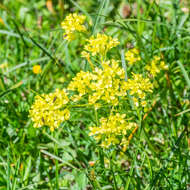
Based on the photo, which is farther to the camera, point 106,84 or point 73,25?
point 73,25

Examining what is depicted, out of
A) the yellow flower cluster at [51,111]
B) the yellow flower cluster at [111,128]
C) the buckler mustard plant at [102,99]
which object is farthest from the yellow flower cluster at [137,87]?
the yellow flower cluster at [51,111]

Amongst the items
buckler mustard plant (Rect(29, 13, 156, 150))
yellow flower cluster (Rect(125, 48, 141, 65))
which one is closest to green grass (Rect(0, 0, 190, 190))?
yellow flower cluster (Rect(125, 48, 141, 65))

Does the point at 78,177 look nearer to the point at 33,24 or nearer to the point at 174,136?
the point at 174,136

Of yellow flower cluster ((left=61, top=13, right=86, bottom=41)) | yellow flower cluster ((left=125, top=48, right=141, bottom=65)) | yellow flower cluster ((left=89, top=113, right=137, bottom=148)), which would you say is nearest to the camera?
yellow flower cluster ((left=89, top=113, right=137, bottom=148))

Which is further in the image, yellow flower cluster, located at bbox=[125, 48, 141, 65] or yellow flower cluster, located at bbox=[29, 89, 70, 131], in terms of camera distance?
yellow flower cluster, located at bbox=[125, 48, 141, 65]

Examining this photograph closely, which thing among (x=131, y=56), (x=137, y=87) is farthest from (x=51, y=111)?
(x=131, y=56)

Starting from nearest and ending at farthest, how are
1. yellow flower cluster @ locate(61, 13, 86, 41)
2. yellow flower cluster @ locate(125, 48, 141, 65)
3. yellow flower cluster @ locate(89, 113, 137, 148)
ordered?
1. yellow flower cluster @ locate(89, 113, 137, 148)
2. yellow flower cluster @ locate(61, 13, 86, 41)
3. yellow flower cluster @ locate(125, 48, 141, 65)

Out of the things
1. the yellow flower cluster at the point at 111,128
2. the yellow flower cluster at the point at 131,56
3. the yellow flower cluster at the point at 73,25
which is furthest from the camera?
the yellow flower cluster at the point at 131,56

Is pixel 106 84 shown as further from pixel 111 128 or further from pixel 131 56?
pixel 131 56

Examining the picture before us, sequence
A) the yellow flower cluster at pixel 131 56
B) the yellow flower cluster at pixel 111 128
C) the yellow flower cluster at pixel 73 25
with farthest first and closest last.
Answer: the yellow flower cluster at pixel 131 56 < the yellow flower cluster at pixel 73 25 < the yellow flower cluster at pixel 111 128

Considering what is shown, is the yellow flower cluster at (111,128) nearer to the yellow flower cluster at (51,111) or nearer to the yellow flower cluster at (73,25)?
the yellow flower cluster at (51,111)

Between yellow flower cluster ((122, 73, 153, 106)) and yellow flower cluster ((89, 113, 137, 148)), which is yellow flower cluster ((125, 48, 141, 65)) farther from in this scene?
yellow flower cluster ((89, 113, 137, 148))
